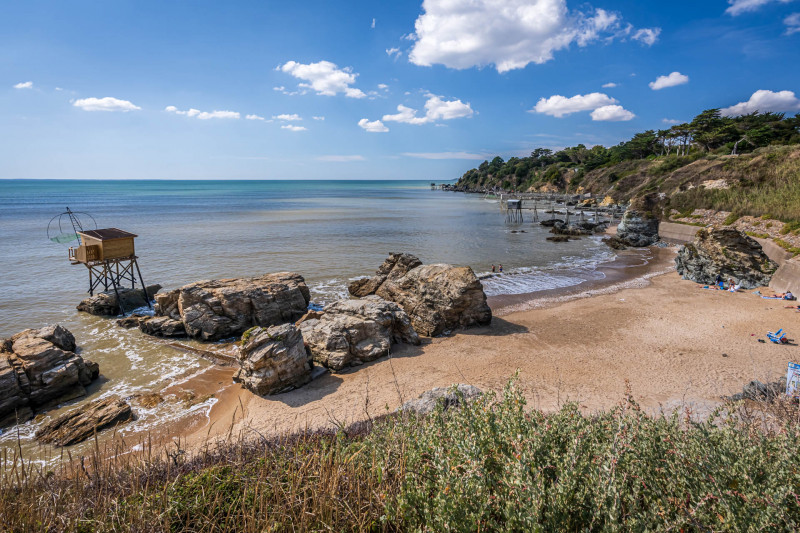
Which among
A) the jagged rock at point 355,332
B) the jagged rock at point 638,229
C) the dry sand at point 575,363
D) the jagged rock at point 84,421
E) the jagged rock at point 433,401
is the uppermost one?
the jagged rock at point 638,229

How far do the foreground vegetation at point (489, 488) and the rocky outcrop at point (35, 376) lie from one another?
9544 mm

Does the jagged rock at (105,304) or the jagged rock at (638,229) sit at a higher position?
the jagged rock at (638,229)

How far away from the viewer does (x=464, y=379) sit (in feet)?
34.8

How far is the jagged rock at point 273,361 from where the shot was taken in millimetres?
10648

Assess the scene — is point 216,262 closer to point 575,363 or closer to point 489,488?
point 575,363

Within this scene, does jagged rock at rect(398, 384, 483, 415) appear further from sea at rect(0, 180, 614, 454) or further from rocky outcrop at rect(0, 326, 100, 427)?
rocky outcrop at rect(0, 326, 100, 427)

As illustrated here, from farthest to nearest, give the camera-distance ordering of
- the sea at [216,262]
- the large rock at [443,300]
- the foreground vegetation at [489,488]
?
the large rock at [443,300] < the sea at [216,262] < the foreground vegetation at [489,488]

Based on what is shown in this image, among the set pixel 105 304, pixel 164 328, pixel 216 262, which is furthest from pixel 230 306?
pixel 216 262

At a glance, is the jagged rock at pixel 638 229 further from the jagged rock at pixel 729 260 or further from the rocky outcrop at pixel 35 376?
the rocky outcrop at pixel 35 376

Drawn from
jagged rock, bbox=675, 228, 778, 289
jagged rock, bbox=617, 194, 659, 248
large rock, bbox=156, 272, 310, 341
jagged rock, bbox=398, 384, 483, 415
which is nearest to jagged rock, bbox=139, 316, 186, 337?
large rock, bbox=156, 272, 310, 341

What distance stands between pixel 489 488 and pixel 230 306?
14544mm

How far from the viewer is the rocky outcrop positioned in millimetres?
9828

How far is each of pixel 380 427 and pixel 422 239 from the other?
124ft

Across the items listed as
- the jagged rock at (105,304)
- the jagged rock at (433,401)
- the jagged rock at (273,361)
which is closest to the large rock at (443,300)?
the jagged rock at (273,361)
